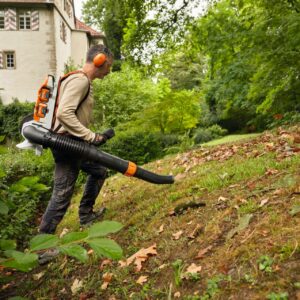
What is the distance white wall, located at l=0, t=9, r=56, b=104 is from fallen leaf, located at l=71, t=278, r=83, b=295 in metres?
28.9

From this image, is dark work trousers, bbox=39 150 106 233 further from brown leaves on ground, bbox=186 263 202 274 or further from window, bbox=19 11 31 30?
window, bbox=19 11 31 30

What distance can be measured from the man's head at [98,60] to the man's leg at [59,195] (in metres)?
1.00

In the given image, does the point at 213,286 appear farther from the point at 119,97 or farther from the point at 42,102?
the point at 119,97

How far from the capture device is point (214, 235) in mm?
3295

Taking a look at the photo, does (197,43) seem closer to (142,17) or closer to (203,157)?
(142,17)

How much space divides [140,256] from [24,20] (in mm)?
31417

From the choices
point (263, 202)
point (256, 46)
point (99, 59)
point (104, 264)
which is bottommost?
point (104, 264)

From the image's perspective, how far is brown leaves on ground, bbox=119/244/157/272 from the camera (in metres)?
3.38

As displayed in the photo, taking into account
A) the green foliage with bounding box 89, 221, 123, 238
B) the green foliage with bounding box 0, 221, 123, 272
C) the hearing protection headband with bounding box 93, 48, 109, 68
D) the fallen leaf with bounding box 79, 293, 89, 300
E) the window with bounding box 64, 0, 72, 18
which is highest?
the window with bounding box 64, 0, 72, 18

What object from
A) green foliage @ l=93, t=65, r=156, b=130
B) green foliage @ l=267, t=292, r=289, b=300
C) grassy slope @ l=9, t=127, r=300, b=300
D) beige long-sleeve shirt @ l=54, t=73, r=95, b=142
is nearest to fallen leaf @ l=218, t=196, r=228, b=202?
grassy slope @ l=9, t=127, r=300, b=300

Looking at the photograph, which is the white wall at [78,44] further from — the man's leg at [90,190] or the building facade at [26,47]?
the man's leg at [90,190]

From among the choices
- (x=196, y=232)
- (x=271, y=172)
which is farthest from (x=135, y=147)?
(x=196, y=232)

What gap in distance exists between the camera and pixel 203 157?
704 cm

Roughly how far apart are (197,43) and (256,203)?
339 inches
